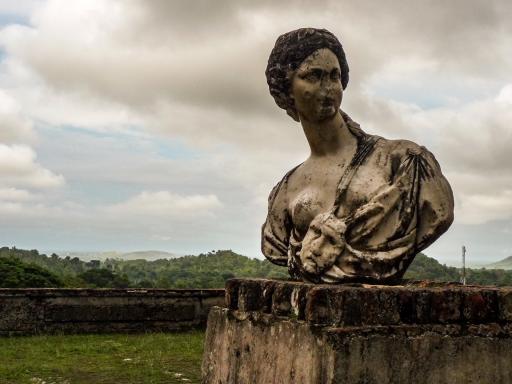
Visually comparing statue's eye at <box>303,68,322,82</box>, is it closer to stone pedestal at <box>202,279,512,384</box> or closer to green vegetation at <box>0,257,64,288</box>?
stone pedestal at <box>202,279,512,384</box>

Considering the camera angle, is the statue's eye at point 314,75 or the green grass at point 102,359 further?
the green grass at point 102,359

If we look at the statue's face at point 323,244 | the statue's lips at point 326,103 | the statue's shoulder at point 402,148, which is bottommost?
the statue's face at point 323,244

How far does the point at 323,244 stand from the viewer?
3676 mm

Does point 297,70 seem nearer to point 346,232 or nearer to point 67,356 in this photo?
point 346,232

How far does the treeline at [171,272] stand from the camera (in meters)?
12.4

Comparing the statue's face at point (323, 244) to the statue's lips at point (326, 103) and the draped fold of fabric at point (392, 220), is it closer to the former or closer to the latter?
the draped fold of fabric at point (392, 220)

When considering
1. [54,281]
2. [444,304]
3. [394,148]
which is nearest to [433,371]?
[444,304]

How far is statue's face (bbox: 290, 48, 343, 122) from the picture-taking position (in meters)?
3.84

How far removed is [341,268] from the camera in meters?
3.63

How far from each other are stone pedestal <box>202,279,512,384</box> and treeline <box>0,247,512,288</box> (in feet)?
2.51

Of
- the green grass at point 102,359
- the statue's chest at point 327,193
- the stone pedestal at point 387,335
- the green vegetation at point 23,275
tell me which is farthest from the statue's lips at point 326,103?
the green vegetation at point 23,275

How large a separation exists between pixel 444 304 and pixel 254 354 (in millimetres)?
984

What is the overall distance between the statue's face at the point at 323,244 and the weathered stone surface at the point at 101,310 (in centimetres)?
613

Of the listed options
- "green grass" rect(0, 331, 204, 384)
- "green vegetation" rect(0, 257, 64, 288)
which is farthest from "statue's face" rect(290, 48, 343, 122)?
"green vegetation" rect(0, 257, 64, 288)
